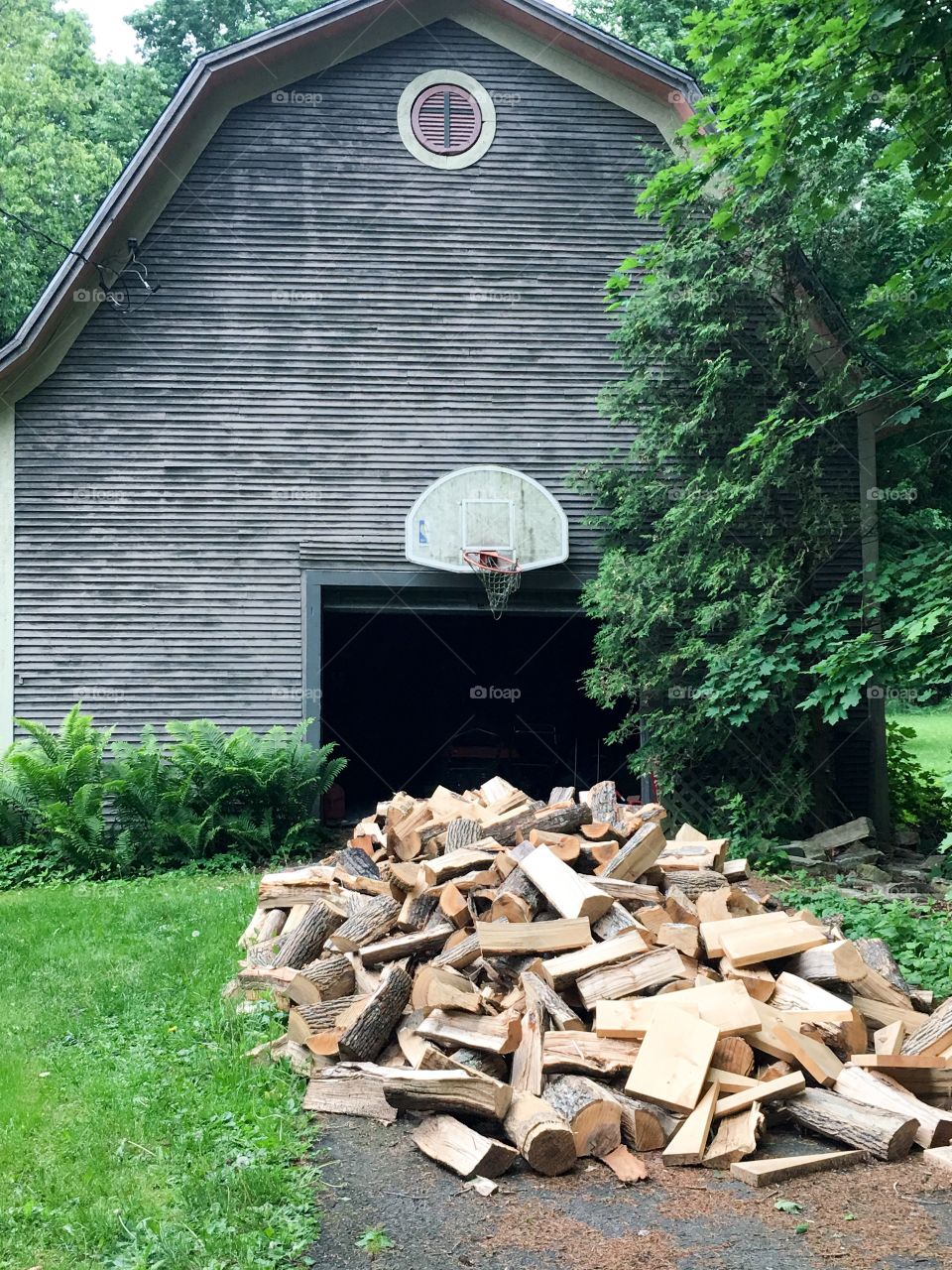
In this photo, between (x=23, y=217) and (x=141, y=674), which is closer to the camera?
(x=141, y=674)

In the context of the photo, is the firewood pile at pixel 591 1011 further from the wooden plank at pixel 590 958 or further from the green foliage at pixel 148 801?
the green foliage at pixel 148 801

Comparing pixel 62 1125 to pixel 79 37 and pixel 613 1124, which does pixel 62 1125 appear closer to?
pixel 613 1124

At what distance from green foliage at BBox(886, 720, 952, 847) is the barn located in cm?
153

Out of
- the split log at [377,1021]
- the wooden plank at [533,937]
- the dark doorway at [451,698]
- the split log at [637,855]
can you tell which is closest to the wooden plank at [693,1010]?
the wooden plank at [533,937]

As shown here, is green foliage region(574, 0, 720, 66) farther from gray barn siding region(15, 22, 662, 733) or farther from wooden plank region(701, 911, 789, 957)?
wooden plank region(701, 911, 789, 957)

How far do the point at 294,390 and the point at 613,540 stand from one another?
364 centimetres

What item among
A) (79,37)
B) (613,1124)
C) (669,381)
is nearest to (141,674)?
(669,381)

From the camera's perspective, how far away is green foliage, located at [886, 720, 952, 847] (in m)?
13.0

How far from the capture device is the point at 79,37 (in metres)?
27.4

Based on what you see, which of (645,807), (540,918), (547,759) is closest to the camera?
(540,918)

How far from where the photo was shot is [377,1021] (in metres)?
5.30

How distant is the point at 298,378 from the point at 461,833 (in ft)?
20.6

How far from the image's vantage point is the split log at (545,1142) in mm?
4320

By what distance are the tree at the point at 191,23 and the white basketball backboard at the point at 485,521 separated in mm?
20752
